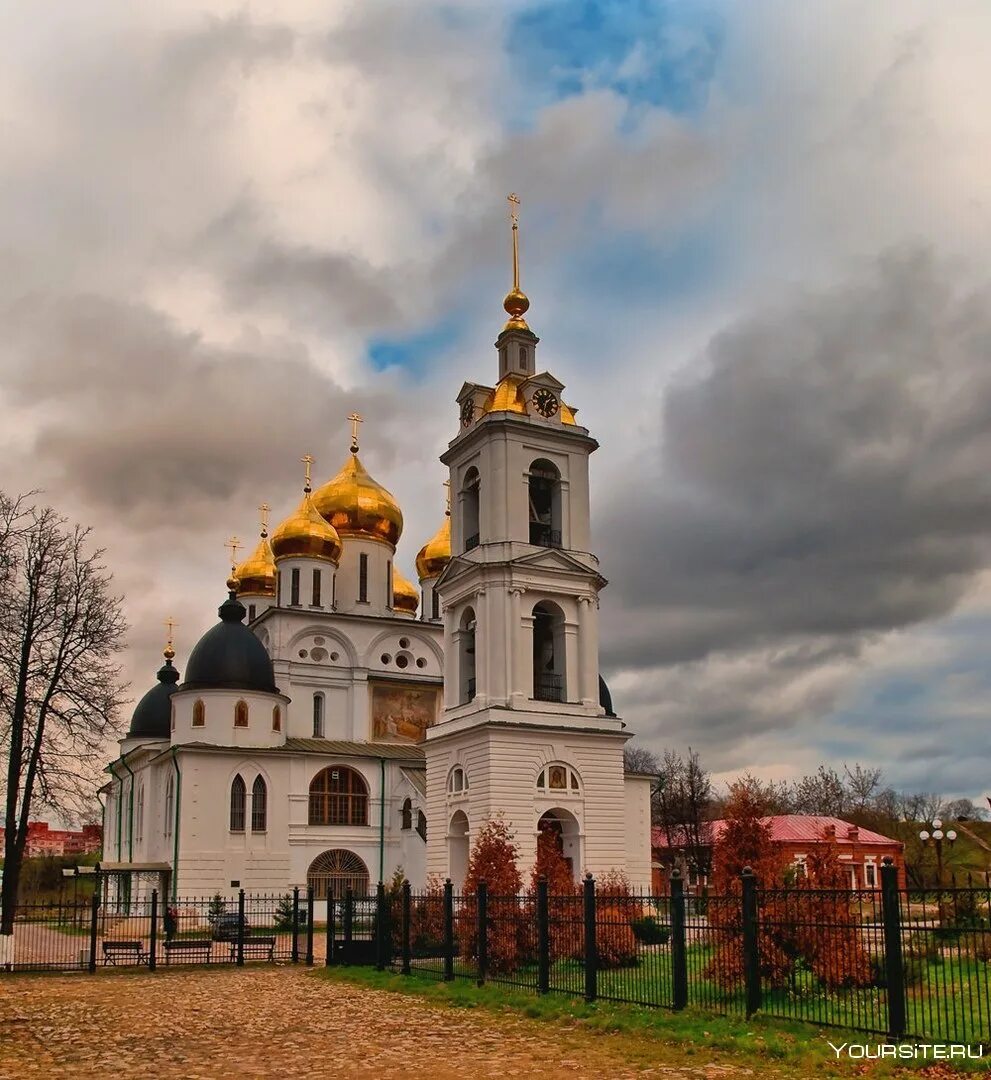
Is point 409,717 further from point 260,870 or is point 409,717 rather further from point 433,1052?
point 433,1052

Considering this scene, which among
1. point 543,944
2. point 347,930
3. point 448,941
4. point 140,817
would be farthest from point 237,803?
point 543,944

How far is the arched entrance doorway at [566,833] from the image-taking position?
30562mm

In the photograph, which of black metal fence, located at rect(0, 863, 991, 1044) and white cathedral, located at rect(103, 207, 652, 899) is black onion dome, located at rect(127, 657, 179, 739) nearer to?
white cathedral, located at rect(103, 207, 652, 899)

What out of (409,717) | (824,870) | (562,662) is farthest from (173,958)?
(409,717)

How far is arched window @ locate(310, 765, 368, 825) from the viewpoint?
4047 cm

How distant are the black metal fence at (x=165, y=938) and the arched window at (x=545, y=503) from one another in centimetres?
1137

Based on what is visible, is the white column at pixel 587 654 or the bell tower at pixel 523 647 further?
the white column at pixel 587 654

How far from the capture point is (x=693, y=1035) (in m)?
12.3

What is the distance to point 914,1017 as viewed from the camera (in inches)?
484

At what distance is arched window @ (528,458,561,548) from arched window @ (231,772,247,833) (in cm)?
1350

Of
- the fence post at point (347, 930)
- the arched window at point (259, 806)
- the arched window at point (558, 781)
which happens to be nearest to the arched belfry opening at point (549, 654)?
the arched window at point (558, 781)

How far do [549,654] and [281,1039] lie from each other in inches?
790

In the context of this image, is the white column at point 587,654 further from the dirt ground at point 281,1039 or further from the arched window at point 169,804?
the arched window at point 169,804

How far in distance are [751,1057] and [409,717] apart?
1368 inches
